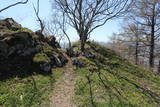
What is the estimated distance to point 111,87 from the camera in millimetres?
7922

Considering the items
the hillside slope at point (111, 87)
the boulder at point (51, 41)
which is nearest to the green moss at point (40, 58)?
the hillside slope at point (111, 87)

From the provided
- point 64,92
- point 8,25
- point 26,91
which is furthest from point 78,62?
point 8,25

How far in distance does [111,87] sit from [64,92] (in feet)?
7.75

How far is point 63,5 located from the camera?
44.1 ft

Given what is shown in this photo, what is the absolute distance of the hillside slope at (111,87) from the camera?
6655mm

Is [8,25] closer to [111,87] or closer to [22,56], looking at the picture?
[22,56]

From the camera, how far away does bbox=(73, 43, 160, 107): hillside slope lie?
665cm

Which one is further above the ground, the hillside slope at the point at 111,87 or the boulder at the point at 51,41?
the boulder at the point at 51,41

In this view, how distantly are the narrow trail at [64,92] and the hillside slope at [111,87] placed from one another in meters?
0.28

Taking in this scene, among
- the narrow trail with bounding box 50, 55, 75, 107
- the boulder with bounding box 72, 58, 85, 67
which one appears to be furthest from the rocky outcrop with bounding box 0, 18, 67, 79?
the narrow trail with bounding box 50, 55, 75, 107

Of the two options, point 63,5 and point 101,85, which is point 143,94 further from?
point 63,5

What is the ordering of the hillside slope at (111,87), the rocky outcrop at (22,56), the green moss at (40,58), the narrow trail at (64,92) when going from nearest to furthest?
the narrow trail at (64,92), the hillside slope at (111,87), the rocky outcrop at (22,56), the green moss at (40,58)

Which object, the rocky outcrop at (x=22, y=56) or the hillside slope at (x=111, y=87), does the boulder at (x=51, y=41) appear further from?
the hillside slope at (x=111, y=87)

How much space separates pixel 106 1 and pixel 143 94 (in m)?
7.42
